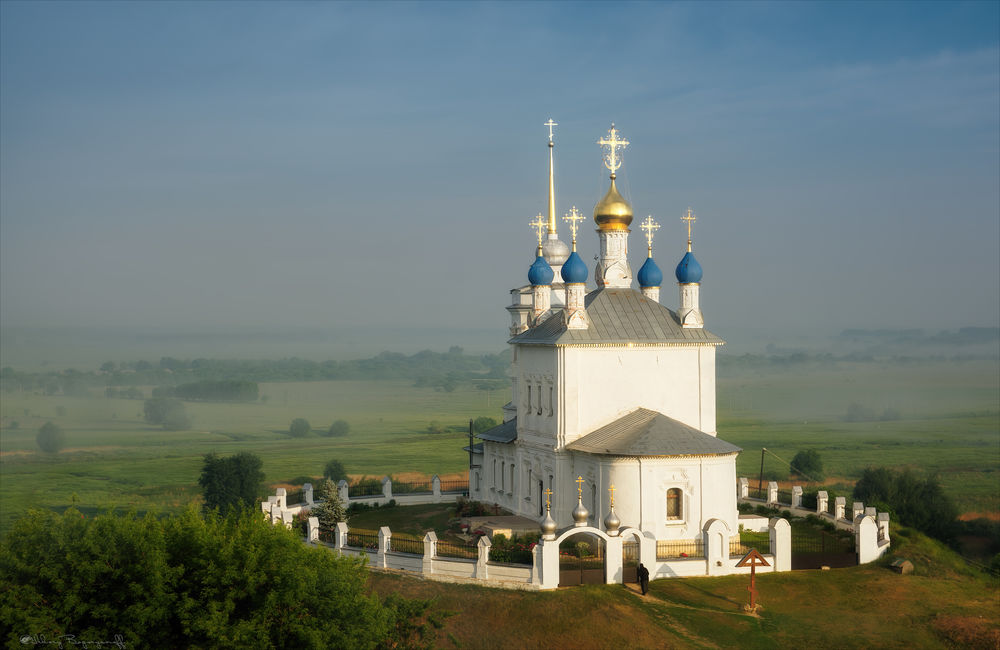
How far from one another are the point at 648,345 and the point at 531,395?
4.15 meters

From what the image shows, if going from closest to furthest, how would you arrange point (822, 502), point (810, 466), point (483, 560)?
1. point (483, 560)
2. point (822, 502)
3. point (810, 466)

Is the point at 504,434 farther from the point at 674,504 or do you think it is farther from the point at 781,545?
the point at 781,545

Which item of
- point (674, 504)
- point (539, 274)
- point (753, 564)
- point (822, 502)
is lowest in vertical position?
point (753, 564)

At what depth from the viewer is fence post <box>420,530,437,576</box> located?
82.8 feet

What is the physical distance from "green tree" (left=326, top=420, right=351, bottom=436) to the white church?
5752 cm

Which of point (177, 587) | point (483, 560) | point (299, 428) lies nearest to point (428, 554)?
point (483, 560)

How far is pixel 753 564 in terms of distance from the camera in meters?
23.8

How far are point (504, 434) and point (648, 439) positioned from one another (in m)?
8.01

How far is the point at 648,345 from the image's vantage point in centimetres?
2998

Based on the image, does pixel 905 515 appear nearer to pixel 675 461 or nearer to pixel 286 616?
pixel 675 461

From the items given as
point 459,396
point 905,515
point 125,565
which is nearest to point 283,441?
point 459,396

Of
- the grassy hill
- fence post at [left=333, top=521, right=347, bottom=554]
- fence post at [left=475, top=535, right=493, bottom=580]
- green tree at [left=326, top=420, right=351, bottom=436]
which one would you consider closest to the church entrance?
the grassy hill

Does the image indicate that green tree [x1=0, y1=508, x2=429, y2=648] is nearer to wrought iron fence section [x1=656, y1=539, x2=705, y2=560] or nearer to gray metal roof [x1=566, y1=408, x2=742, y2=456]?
wrought iron fence section [x1=656, y1=539, x2=705, y2=560]

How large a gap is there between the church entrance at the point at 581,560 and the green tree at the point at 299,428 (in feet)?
212
